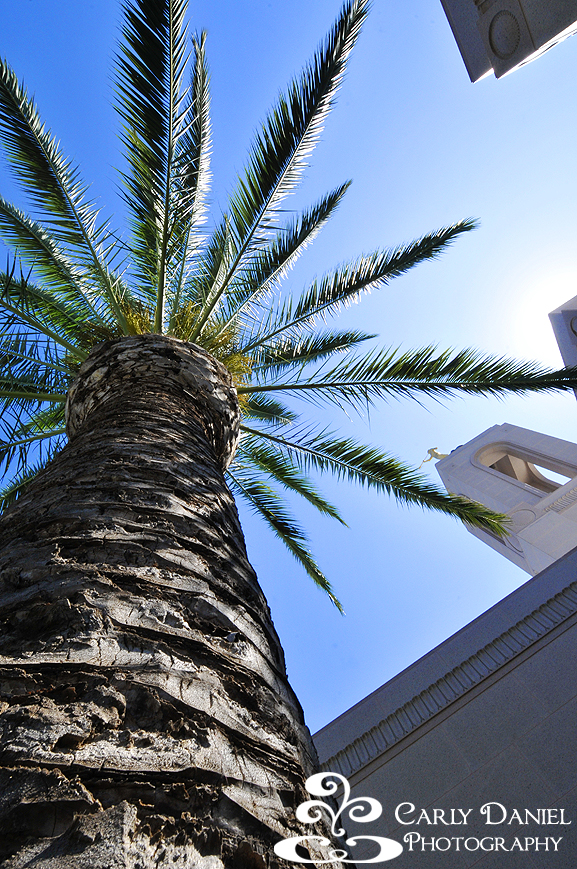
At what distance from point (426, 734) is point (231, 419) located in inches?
145

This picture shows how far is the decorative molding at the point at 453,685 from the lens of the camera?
200 inches

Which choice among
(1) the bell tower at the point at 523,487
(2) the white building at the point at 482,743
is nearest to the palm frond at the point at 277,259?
(2) the white building at the point at 482,743

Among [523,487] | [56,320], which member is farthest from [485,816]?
[523,487]

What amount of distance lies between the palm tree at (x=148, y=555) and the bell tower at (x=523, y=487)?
1046 cm

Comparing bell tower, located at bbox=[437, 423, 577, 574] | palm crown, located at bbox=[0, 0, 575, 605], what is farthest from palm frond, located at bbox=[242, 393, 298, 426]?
bell tower, located at bbox=[437, 423, 577, 574]

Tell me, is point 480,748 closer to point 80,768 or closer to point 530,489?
point 80,768

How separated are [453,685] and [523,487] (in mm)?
13613

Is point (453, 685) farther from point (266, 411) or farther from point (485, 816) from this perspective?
point (266, 411)

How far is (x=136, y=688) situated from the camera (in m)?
0.94

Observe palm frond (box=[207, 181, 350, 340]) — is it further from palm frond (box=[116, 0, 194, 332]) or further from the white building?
the white building

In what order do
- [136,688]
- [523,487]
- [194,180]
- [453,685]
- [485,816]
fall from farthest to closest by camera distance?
[523,487]
[194,180]
[453,685]
[485,816]
[136,688]

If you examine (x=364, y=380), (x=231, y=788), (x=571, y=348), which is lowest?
(x=231, y=788)

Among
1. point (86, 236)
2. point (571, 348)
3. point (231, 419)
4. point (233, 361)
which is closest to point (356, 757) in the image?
point (231, 419)

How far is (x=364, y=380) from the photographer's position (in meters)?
6.30
